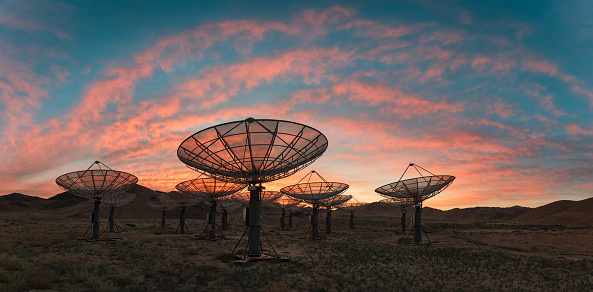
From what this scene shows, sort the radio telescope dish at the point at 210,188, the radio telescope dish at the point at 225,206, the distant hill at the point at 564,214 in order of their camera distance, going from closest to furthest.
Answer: the radio telescope dish at the point at 210,188
the radio telescope dish at the point at 225,206
the distant hill at the point at 564,214

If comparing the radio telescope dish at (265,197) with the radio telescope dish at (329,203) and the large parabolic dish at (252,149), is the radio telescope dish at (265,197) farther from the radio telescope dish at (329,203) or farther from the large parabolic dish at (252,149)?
the large parabolic dish at (252,149)

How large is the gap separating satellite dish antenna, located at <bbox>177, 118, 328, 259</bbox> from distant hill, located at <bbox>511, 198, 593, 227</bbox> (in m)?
141

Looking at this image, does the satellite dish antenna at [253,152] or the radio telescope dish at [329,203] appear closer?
the satellite dish antenna at [253,152]

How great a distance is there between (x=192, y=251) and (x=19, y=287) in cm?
1592

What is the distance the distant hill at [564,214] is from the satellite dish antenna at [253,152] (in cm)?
14066

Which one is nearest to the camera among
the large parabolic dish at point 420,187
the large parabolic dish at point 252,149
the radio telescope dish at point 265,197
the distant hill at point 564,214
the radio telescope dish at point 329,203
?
the large parabolic dish at point 252,149

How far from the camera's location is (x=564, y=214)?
15050 cm

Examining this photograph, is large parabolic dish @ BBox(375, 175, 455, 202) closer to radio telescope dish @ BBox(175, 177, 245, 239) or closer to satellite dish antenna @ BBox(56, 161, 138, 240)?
radio telescope dish @ BBox(175, 177, 245, 239)

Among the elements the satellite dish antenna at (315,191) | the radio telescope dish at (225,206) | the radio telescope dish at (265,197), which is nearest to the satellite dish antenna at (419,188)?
the satellite dish antenna at (315,191)

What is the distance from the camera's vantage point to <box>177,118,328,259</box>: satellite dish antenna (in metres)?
25.4

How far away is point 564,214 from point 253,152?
175 metres

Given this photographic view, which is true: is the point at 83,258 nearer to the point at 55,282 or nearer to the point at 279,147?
the point at 55,282

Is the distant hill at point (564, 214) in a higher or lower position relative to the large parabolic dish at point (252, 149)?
lower

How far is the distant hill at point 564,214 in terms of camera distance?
133000 mm
